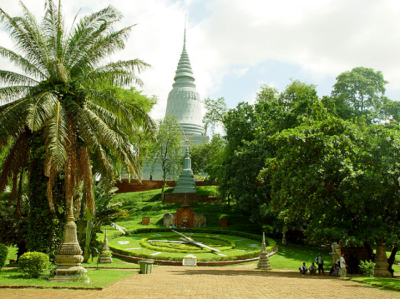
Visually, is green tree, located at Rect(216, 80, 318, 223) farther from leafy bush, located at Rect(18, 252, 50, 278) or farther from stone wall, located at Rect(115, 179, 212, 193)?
leafy bush, located at Rect(18, 252, 50, 278)

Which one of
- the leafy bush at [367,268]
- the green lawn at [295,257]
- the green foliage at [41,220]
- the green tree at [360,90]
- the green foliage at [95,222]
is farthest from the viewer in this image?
the green tree at [360,90]

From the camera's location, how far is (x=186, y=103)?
5350 centimetres

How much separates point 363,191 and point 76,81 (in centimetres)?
1135

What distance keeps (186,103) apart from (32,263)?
44019 millimetres

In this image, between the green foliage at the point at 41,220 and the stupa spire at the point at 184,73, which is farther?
the stupa spire at the point at 184,73

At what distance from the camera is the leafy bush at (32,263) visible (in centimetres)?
1062

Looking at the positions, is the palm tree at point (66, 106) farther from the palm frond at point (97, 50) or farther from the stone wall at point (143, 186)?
the stone wall at point (143, 186)

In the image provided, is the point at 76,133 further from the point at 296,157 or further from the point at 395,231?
the point at 395,231

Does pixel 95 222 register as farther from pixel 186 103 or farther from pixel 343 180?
pixel 186 103

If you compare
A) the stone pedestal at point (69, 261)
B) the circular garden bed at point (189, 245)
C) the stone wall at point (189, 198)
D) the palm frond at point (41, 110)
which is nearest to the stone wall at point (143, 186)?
the stone wall at point (189, 198)

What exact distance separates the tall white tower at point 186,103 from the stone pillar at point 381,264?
38443mm

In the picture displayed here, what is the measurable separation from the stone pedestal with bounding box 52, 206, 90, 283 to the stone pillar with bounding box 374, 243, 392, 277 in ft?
35.4

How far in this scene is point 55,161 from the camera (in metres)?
10.6

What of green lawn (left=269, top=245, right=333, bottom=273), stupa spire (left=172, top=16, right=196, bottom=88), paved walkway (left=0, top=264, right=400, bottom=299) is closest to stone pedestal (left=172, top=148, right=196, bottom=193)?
green lawn (left=269, top=245, right=333, bottom=273)
